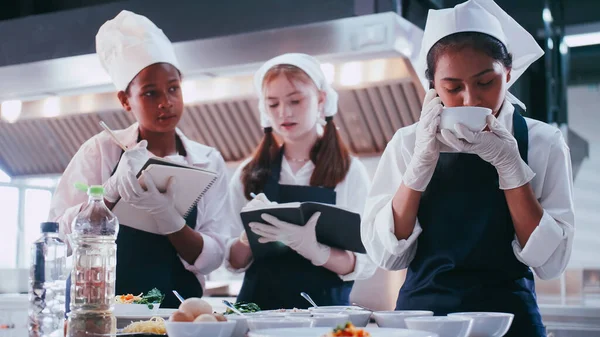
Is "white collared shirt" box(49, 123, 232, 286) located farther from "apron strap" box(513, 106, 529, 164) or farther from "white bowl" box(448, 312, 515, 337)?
"white bowl" box(448, 312, 515, 337)

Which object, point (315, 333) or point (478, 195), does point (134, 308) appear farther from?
point (478, 195)

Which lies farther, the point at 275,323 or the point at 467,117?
the point at 467,117

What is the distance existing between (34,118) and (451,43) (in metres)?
3.44

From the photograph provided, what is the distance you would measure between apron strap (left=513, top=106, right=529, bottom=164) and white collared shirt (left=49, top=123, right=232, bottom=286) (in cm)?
129

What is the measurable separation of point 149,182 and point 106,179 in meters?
0.38

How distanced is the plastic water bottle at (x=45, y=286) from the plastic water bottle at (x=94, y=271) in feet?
0.25

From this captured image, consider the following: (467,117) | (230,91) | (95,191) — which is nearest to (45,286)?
(95,191)

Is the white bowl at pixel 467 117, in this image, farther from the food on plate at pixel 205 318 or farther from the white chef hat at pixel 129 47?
the white chef hat at pixel 129 47

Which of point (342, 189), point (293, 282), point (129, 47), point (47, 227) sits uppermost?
point (129, 47)

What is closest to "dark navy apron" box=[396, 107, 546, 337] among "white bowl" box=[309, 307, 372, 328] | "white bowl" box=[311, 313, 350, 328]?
"white bowl" box=[309, 307, 372, 328]

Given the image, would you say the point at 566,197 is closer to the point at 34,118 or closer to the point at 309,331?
the point at 309,331

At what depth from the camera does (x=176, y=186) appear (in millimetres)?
2615

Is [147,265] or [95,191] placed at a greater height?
[95,191]

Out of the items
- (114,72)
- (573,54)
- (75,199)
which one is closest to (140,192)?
(75,199)
